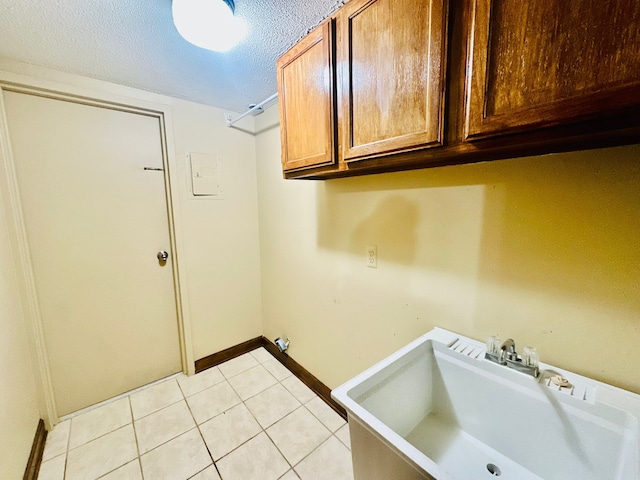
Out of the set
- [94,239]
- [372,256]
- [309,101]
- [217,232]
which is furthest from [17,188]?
[372,256]

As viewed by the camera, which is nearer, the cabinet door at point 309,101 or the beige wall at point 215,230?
the cabinet door at point 309,101

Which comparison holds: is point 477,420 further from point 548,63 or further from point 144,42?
point 144,42

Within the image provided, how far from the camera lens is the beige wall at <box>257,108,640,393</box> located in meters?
0.75

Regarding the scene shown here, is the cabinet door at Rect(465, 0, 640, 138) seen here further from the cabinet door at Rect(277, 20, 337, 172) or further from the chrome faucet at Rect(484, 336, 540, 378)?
the chrome faucet at Rect(484, 336, 540, 378)

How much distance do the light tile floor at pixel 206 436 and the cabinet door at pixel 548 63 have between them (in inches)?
66.1

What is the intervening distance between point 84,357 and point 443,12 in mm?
2614

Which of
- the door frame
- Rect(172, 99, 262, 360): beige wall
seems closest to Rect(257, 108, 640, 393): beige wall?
Rect(172, 99, 262, 360): beige wall

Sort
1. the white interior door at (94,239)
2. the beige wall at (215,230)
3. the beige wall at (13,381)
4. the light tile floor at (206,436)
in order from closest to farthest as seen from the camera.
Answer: the beige wall at (13,381), the light tile floor at (206,436), the white interior door at (94,239), the beige wall at (215,230)

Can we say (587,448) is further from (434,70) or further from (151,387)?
(151,387)

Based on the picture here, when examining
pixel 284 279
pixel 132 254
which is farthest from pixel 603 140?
pixel 132 254

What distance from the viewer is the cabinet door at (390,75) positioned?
0.75m

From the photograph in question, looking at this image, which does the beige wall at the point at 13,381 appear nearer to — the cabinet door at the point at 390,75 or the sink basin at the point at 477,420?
the sink basin at the point at 477,420

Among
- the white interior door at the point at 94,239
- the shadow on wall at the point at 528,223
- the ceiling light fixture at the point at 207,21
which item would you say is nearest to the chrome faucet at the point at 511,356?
the shadow on wall at the point at 528,223

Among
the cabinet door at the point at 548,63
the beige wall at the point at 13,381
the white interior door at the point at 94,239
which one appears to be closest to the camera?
the cabinet door at the point at 548,63
